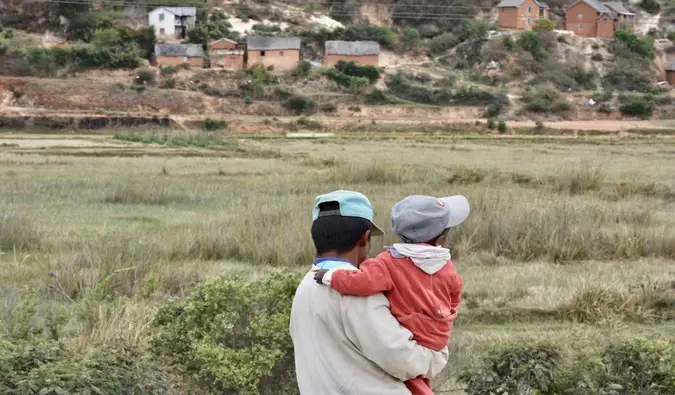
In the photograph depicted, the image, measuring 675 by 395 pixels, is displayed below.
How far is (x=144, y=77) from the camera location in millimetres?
65938

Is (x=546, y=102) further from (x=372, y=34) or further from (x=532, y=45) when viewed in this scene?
(x=372, y=34)

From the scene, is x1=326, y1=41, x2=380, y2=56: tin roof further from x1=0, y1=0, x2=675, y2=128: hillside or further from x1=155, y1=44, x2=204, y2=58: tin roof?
x1=155, y1=44, x2=204, y2=58: tin roof

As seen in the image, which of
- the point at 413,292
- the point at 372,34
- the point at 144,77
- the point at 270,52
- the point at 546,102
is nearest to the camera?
the point at 413,292

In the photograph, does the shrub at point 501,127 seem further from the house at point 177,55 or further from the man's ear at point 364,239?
the man's ear at point 364,239

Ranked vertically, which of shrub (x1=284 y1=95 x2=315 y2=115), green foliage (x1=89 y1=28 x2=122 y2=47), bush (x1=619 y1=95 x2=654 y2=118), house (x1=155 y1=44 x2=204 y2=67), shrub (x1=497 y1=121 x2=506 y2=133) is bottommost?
shrub (x1=497 y1=121 x2=506 y2=133)

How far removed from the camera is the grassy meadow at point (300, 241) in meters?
7.34

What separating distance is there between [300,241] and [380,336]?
8.12 m

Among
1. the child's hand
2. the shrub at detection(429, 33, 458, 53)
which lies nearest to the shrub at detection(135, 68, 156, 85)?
the shrub at detection(429, 33, 458, 53)

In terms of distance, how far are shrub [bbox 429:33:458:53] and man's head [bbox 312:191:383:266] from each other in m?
87.6

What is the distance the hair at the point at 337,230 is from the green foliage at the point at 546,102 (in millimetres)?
66419

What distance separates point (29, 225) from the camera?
12484 millimetres

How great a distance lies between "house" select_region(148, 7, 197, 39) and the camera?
81250mm

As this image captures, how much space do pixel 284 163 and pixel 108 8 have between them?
209 feet

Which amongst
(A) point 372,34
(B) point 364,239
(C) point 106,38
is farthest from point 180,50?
(B) point 364,239
